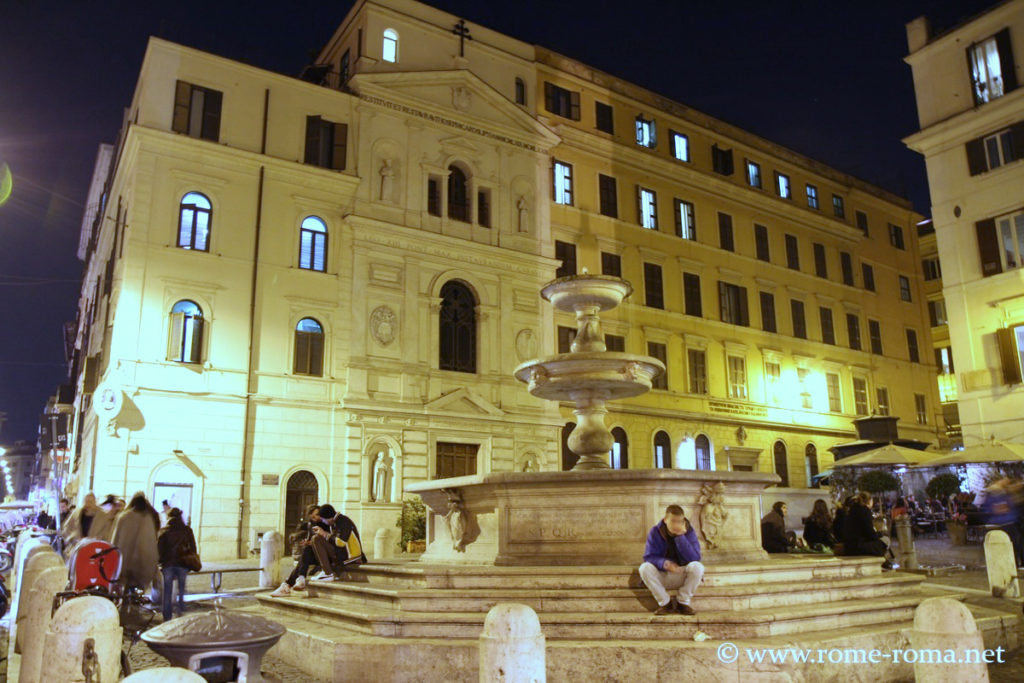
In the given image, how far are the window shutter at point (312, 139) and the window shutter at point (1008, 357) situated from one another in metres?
20.3

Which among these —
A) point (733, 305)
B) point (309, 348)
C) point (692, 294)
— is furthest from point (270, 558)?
point (733, 305)

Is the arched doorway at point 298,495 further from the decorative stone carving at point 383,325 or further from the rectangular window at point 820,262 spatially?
the rectangular window at point 820,262

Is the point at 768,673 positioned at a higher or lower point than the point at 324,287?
lower

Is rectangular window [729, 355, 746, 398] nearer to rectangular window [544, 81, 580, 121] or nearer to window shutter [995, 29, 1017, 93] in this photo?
rectangular window [544, 81, 580, 121]

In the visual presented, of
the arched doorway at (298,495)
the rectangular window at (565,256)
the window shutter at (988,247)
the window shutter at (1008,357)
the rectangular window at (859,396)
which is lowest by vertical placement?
the arched doorway at (298,495)

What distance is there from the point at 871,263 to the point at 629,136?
50.6 ft

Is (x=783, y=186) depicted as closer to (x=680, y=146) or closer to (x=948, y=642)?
(x=680, y=146)

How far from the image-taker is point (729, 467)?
2938 cm

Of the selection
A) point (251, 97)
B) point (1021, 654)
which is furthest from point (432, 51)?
point (1021, 654)

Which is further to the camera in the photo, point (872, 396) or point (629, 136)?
point (872, 396)

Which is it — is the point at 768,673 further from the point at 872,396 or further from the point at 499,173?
the point at 872,396

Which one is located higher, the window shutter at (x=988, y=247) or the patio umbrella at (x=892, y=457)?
the window shutter at (x=988, y=247)

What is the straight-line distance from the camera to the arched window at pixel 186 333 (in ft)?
65.6

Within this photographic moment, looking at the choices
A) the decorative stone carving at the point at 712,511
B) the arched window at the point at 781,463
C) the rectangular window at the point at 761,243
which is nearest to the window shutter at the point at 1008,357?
the arched window at the point at 781,463
